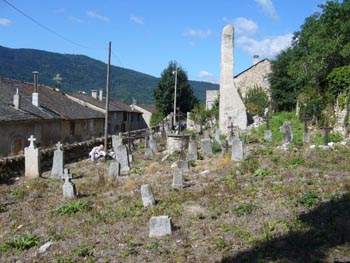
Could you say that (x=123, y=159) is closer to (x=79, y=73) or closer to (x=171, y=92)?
(x=171, y=92)

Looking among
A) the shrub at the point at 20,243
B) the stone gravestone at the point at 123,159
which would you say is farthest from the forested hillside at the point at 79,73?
the shrub at the point at 20,243

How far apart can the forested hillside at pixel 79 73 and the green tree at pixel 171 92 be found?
218 feet

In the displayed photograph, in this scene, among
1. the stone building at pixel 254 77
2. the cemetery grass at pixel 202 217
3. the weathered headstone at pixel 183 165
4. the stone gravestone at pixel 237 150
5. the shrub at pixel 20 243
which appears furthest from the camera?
the stone building at pixel 254 77

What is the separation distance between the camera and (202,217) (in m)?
8.79

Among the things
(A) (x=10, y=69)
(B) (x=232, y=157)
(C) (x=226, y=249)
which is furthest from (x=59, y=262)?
(A) (x=10, y=69)

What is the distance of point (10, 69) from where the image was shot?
115062mm

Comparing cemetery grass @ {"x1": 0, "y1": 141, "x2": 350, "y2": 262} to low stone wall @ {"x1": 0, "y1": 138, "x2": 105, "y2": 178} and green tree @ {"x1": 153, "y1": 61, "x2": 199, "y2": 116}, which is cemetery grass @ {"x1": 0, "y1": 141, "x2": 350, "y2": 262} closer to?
low stone wall @ {"x1": 0, "y1": 138, "x2": 105, "y2": 178}

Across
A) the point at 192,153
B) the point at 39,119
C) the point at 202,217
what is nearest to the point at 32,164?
the point at 192,153

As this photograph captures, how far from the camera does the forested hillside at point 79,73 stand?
126 meters

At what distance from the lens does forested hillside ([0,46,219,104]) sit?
126250 millimetres

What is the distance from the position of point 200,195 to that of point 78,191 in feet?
14.2

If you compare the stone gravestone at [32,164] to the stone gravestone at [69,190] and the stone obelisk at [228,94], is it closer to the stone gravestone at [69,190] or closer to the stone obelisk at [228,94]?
the stone gravestone at [69,190]

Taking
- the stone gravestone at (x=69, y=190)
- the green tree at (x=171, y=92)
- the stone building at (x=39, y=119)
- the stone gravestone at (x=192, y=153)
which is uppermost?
the green tree at (x=171, y=92)

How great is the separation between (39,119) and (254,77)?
91.2 feet
